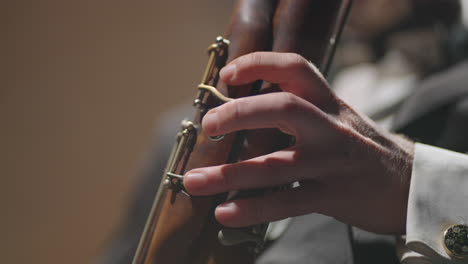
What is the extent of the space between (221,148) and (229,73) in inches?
3.2

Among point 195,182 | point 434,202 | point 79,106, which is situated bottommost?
point 79,106

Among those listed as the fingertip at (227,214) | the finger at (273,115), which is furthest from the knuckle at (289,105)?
the fingertip at (227,214)

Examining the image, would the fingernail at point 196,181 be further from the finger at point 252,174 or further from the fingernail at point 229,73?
the fingernail at point 229,73

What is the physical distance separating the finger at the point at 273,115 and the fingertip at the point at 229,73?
Result: 44mm

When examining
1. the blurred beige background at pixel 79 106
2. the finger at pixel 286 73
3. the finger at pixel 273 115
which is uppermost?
the finger at pixel 286 73

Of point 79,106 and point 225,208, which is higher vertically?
point 225,208

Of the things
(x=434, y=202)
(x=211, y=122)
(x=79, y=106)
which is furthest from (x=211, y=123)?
(x=79, y=106)

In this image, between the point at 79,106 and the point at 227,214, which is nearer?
the point at 227,214

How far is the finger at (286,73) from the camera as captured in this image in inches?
16.6

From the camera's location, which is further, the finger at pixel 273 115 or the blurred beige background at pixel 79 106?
the blurred beige background at pixel 79 106

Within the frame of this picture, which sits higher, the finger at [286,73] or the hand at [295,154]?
the finger at [286,73]

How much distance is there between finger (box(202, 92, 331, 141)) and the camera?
40 cm

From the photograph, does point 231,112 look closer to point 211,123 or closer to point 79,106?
point 211,123

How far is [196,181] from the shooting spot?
1.40 feet
